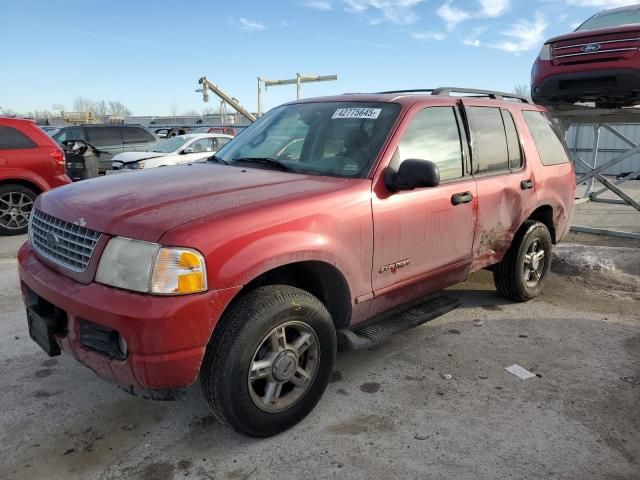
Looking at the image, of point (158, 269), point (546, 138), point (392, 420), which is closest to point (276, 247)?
point (158, 269)

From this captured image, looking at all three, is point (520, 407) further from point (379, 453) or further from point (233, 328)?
point (233, 328)

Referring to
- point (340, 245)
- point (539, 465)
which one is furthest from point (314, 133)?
point (539, 465)

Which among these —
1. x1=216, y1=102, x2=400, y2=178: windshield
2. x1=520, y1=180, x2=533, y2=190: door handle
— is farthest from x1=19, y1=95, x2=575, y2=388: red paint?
x1=520, y1=180, x2=533, y2=190: door handle

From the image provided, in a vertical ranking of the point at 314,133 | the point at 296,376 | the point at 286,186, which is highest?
the point at 314,133

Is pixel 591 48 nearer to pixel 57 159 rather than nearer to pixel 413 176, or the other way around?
pixel 413 176

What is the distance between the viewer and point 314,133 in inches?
142

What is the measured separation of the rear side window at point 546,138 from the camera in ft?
15.1

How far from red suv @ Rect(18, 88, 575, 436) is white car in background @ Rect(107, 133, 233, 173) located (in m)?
7.39

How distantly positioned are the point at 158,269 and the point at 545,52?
21.2 feet

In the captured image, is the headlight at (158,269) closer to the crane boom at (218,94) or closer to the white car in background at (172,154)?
the white car in background at (172,154)

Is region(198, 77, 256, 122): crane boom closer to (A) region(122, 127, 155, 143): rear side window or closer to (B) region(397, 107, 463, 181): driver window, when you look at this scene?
(A) region(122, 127, 155, 143): rear side window

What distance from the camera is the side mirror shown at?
2.95 m

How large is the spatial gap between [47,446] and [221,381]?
41.3 inches

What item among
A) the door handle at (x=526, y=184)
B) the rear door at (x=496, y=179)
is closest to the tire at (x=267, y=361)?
the rear door at (x=496, y=179)
